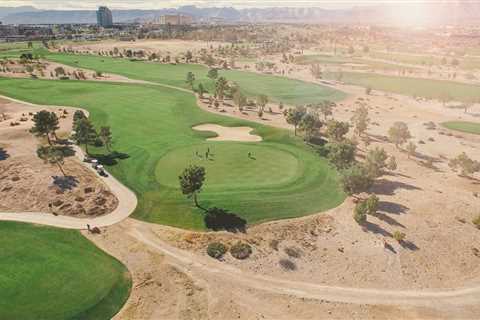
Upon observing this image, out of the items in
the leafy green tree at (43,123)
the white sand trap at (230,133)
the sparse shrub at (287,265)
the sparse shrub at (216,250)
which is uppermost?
the leafy green tree at (43,123)

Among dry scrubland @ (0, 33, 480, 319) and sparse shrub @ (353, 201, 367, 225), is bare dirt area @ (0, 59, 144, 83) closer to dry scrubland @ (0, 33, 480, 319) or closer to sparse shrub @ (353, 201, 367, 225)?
dry scrubland @ (0, 33, 480, 319)

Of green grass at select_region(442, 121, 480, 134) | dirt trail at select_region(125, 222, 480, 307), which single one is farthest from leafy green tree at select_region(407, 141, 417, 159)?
dirt trail at select_region(125, 222, 480, 307)

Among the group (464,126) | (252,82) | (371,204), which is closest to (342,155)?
(371,204)

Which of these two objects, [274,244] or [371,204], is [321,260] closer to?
[274,244]

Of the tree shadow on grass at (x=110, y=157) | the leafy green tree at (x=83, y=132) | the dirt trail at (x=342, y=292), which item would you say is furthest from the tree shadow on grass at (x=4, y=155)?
the dirt trail at (x=342, y=292)

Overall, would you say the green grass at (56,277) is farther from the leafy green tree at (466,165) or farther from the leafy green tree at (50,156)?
the leafy green tree at (466,165)
